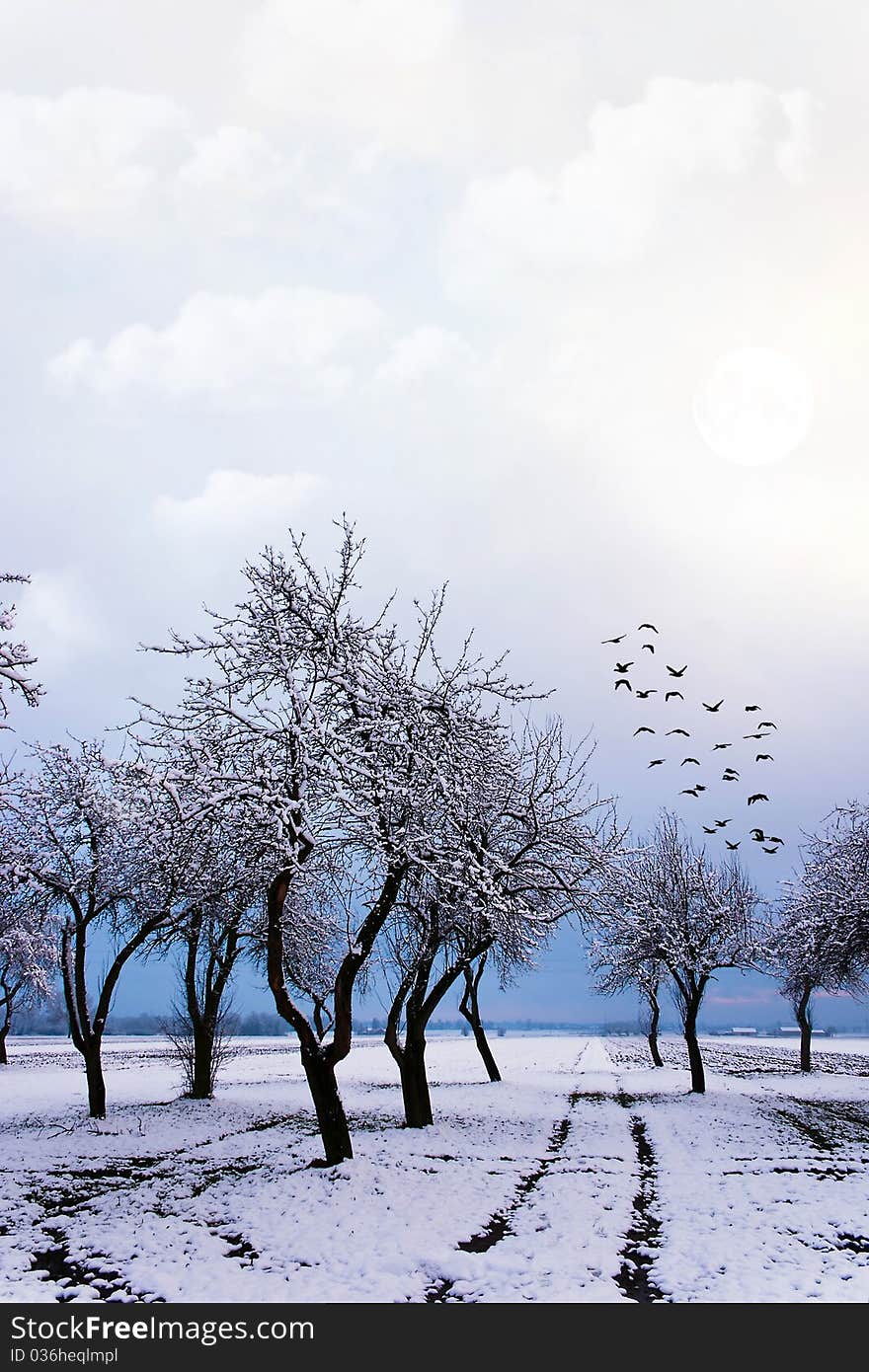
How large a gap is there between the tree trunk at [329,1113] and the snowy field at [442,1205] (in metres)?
0.41

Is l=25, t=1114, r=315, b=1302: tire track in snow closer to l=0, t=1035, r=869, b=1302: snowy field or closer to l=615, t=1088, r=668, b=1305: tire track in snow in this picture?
l=0, t=1035, r=869, b=1302: snowy field

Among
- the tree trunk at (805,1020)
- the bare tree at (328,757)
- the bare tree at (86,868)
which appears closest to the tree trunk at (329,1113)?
the bare tree at (328,757)

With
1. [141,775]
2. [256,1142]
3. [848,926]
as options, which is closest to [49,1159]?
[256,1142]

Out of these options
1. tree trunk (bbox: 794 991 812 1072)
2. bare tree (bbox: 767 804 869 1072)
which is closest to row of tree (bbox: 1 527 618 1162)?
bare tree (bbox: 767 804 869 1072)

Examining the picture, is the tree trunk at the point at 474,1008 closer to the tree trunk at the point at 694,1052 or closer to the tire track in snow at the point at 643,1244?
the tree trunk at the point at 694,1052

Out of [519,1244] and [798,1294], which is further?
[519,1244]

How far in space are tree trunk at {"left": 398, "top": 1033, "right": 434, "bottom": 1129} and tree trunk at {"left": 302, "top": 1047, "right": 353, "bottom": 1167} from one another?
513cm

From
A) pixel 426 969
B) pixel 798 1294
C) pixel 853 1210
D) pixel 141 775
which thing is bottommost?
pixel 853 1210

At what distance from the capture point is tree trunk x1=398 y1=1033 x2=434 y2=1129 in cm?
1895

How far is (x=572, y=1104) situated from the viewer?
25.2m

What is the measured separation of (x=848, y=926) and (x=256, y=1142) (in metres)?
17.2

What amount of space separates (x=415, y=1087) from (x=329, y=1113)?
19.0ft

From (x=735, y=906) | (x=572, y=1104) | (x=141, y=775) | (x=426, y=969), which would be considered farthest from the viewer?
(x=735, y=906)
